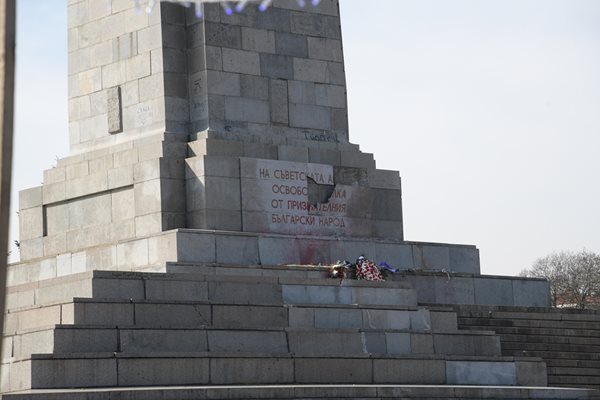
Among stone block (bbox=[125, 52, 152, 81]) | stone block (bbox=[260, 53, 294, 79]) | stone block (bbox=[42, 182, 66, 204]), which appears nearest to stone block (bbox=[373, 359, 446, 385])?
stone block (bbox=[260, 53, 294, 79])

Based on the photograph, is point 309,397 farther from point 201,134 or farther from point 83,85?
point 83,85

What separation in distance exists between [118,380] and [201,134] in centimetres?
756

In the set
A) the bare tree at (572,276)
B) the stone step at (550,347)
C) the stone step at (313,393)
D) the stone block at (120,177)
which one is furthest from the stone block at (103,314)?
the bare tree at (572,276)

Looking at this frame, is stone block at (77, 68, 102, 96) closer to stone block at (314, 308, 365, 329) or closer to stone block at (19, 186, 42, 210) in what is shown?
stone block at (19, 186, 42, 210)

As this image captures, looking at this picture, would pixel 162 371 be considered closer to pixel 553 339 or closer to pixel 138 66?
pixel 138 66

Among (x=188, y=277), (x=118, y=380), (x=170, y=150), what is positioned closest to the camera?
(x=118, y=380)

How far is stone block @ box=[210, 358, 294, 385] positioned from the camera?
16766 mm

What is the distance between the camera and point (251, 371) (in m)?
17.1

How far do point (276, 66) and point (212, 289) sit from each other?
6186mm

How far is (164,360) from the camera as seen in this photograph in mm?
16250

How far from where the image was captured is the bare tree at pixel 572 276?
64.6 m

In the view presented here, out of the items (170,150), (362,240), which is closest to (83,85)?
(170,150)

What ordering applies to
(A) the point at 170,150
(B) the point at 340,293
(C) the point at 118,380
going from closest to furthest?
(C) the point at 118,380 → (B) the point at 340,293 → (A) the point at 170,150

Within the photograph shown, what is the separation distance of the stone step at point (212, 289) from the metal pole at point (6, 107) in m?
14.0
